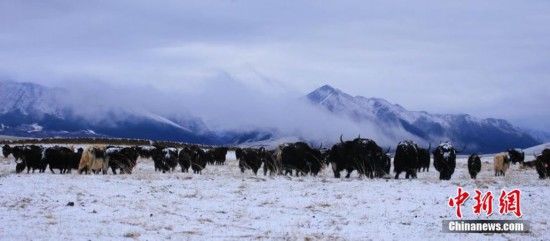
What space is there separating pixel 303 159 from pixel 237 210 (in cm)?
1215

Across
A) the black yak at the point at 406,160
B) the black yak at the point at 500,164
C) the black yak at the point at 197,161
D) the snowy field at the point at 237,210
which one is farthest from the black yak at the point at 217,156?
the snowy field at the point at 237,210

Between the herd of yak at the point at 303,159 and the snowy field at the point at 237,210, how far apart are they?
14.1 ft

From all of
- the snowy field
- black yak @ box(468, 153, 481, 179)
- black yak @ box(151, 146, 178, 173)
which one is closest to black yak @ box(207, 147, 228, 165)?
black yak @ box(151, 146, 178, 173)

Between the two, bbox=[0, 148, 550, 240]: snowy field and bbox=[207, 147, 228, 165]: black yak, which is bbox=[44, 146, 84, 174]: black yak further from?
bbox=[207, 147, 228, 165]: black yak

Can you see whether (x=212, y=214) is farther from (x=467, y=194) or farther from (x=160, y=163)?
(x=160, y=163)

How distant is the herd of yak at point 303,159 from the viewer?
25.1 meters

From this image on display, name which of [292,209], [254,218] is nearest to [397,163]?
[292,209]

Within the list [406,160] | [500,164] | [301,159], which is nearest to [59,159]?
[301,159]

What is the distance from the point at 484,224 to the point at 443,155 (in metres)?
11.1

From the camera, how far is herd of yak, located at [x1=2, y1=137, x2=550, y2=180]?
2509cm

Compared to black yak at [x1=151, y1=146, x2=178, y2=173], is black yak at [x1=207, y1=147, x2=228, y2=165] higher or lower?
black yak at [x1=207, y1=147, x2=228, y2=165]

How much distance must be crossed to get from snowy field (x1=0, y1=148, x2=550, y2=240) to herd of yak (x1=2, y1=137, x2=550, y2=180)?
4297 mm

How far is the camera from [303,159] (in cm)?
2806

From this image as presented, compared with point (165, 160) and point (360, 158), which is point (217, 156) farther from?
point (360, 158)
